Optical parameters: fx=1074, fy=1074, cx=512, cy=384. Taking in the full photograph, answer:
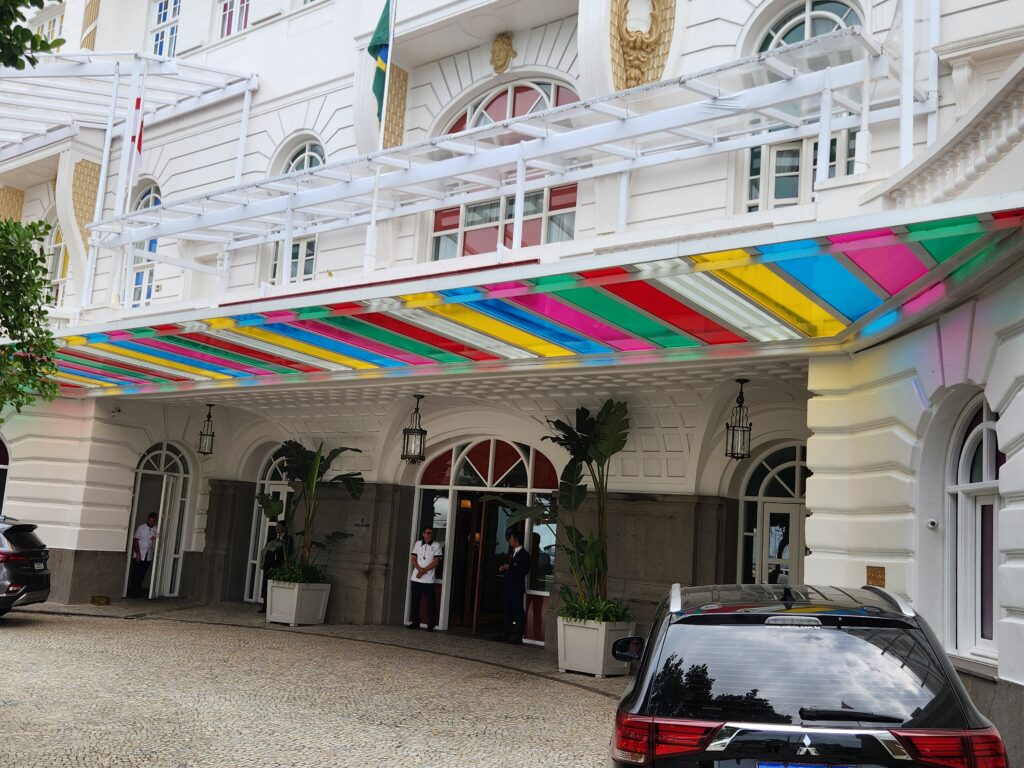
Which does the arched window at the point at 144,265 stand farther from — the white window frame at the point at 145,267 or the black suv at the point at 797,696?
the black suv at the point at 797,696

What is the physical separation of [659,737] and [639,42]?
11067 mm

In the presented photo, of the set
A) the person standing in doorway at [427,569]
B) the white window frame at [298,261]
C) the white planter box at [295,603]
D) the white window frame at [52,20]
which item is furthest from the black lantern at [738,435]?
the white window frame at [52,20]

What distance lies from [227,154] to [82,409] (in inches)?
204

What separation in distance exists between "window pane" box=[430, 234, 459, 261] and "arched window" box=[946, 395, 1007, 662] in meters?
8.74

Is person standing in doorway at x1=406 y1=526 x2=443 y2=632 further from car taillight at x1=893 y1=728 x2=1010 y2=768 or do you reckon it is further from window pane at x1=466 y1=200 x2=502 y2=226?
car taillight at x1=893 y1=728 x2=1010 y2=768

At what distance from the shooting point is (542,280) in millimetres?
9008

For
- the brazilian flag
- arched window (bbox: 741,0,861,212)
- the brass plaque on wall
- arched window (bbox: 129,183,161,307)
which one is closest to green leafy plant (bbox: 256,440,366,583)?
arched window (bbox: 129,183,161,307)

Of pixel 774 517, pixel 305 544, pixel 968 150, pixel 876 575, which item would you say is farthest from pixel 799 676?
pixel 305 544

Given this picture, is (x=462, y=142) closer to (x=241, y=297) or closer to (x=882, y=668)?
(x=241, y=297)

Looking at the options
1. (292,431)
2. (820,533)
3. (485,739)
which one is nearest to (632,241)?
(820,533)

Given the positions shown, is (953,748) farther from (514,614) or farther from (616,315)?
(514,614)

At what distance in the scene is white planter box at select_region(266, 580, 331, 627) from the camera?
17.3 metres

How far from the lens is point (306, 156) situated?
18281mm

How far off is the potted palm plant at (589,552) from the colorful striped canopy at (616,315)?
6.30ft
